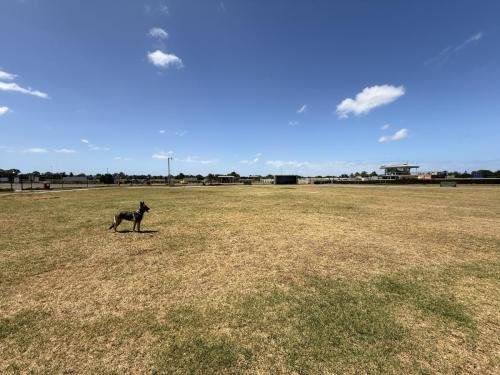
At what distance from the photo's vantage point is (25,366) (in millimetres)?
3248

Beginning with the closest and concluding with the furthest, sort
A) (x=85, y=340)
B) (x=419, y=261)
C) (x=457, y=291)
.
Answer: (x=85, y=340) → (x=457, y=291) → (x=419, y=261)

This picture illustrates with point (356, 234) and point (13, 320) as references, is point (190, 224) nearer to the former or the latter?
point (356, 234)

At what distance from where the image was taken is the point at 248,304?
4.80 m

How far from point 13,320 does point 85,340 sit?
1476 millimetres

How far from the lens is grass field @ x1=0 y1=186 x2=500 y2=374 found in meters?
3.43

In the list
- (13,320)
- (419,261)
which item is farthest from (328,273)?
(13,320)

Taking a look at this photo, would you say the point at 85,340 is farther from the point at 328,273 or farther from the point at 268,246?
the point at 268,246

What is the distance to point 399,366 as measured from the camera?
3301mm

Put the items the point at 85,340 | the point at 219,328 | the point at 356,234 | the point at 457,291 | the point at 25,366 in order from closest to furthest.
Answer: the point at 25,366 → the point at 85,340 → the point at 219,328 → the point at 457,291 → the point at 356,234

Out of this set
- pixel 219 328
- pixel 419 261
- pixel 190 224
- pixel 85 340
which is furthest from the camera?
pixel 190 224

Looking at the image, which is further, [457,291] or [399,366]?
[457,291]

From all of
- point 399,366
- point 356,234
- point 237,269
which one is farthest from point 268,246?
point 399,366

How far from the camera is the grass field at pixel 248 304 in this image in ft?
11.2

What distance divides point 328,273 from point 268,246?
258 cm
